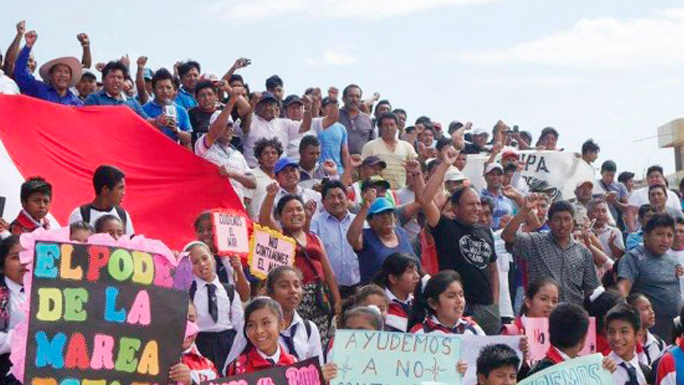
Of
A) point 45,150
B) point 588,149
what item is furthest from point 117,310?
point 588,149

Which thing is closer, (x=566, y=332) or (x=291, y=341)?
(x=566, y=332)

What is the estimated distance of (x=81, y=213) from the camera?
9.65m

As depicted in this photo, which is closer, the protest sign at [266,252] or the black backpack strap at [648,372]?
the black backpack strap at [648,372]

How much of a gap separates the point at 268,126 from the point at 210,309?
573 centimetres

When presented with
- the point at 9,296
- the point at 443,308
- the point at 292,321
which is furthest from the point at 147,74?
the point at 9,296

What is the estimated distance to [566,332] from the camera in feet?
26.5

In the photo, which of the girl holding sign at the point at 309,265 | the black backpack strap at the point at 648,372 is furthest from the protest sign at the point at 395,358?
the girl holding sign at the point at 309,265

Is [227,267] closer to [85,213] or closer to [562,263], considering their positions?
[85,213]

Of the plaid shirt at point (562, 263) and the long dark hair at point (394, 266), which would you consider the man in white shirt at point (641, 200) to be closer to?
the plaid shirt at point (562, 263)

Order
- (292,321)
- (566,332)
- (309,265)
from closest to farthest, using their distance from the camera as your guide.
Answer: (566,332) → (292,321) → (309,265)

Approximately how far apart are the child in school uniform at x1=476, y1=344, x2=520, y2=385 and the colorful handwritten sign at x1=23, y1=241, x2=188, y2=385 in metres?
1.79

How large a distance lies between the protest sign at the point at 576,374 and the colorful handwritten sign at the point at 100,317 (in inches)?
76.7

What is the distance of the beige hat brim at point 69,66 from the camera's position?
42.7ft

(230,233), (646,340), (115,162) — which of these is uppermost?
(115,162)
